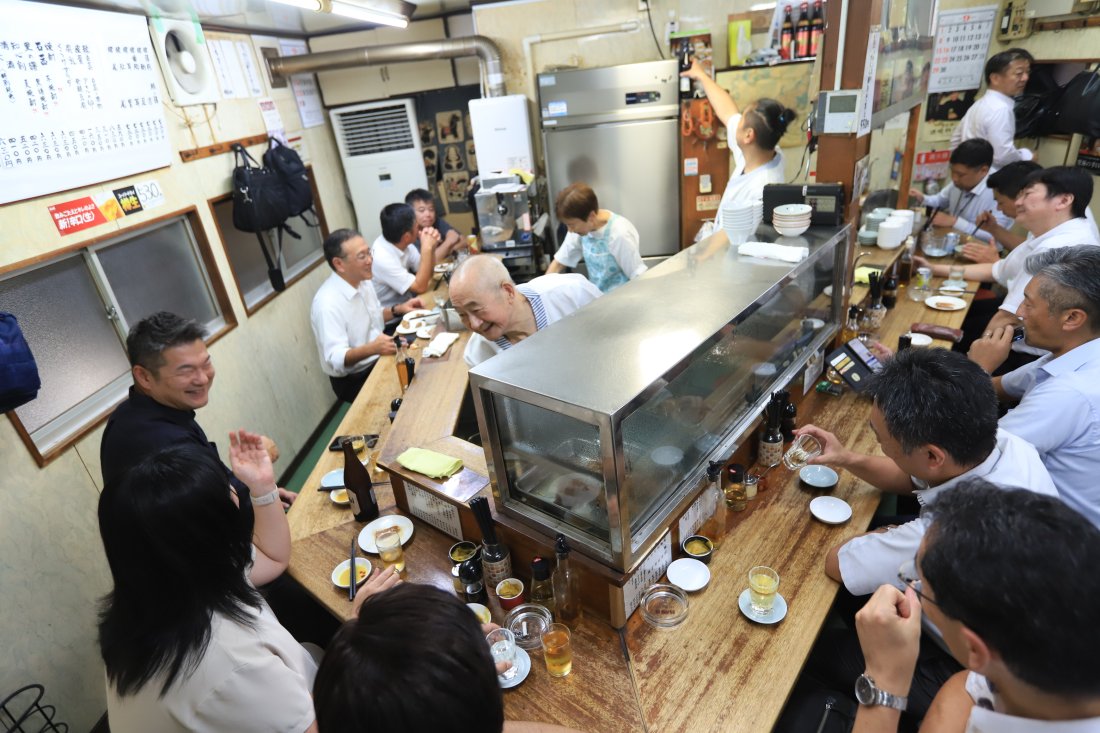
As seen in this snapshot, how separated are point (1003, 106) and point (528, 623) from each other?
6034 mm

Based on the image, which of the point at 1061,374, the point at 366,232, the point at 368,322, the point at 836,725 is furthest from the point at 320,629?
the point at 366,232

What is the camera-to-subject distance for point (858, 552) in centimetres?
177

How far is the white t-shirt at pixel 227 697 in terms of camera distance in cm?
136

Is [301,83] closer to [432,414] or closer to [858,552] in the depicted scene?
[432,414]

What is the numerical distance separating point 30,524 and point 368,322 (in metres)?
2.25

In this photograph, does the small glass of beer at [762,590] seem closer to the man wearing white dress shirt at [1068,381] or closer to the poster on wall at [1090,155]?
the man wearing white dress shirt at [1068,381]

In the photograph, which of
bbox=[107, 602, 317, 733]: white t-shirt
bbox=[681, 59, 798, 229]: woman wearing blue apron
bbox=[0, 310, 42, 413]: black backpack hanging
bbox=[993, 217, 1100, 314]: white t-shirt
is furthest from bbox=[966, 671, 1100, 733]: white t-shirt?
bbox=[0, 310, 42, 413]: black backpack hanging

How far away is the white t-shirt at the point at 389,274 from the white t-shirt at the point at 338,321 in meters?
0.71

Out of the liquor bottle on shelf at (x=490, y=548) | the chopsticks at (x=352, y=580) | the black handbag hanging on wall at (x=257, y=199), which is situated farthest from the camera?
the black handbag hanging on wall at (x=257, y=199)

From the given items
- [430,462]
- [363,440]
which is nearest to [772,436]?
[430,462]

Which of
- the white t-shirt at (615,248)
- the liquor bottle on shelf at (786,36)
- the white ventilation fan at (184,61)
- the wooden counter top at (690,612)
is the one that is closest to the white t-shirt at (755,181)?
the white t-shirt at (615,248)

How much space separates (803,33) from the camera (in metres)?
5.11

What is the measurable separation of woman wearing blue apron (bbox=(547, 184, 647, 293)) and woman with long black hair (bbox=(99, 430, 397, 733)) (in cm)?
301

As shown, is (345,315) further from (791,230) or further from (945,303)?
(945,303)
